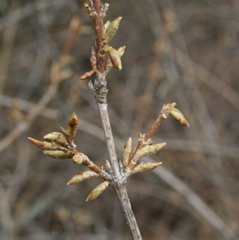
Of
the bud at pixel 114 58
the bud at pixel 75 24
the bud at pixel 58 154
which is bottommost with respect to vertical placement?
the bud at pixel 58 154

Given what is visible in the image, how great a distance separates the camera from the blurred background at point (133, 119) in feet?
9.07

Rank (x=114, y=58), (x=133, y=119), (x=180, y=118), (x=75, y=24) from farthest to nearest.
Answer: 1. (x=133, y=119)
2. (x=75, y=24)
3. (x=180, y=118)
4. (x=114, y=58)

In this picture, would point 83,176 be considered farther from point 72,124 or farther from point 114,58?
point 114,58

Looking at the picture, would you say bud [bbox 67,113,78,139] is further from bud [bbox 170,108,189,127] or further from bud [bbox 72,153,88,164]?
bud [bbox 170,108,189,127]

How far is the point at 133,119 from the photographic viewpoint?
3920 millimetres

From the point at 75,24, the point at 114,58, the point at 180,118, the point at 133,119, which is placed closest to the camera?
the point at 114,58

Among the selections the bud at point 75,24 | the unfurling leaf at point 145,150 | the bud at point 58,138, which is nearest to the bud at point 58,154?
the bud at point 58,138

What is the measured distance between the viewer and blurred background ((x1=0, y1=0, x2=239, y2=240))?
2766 millimetres

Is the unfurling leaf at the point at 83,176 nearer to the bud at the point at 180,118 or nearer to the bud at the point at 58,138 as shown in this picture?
the bud at the point at 58,138

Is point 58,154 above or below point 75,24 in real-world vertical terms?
below

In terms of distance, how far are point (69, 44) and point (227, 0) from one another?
3105 mm

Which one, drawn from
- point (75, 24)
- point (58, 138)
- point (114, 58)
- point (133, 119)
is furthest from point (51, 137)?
point (133, 119)

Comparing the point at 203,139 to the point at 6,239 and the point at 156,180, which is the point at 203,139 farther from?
the point at 6,239

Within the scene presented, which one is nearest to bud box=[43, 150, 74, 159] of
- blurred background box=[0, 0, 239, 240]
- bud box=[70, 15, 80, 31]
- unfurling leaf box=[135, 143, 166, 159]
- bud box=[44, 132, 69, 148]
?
bud box=[44, 132, 69, 148]
